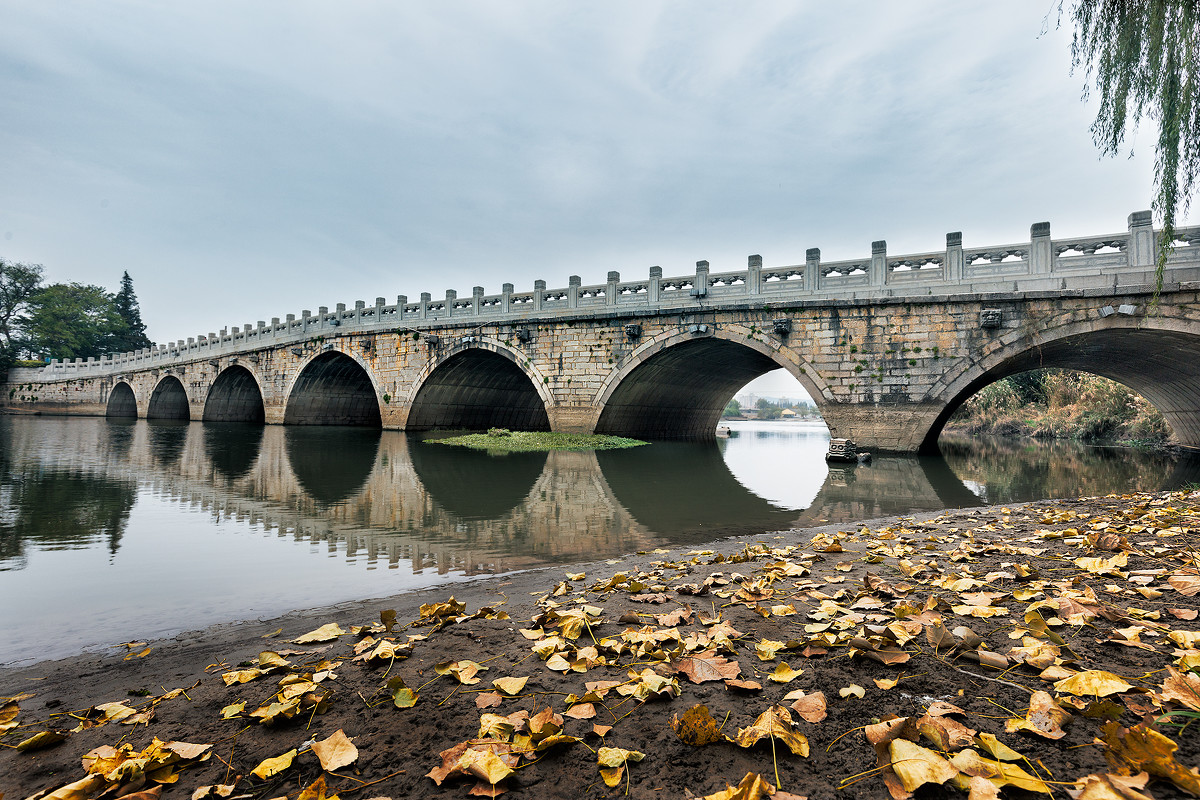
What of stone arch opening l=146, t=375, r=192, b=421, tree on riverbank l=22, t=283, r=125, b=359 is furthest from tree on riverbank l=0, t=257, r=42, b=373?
stone arch opening l=146, t=375, r=192, b=421

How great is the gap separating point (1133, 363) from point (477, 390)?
2236 centimetres

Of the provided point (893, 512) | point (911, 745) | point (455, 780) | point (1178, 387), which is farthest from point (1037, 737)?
point (1178, 387)

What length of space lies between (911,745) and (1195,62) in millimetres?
9382

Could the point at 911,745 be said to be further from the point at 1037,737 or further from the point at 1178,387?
the point at 1178,387

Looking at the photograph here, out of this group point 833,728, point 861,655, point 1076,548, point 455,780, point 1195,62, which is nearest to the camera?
point 455,780

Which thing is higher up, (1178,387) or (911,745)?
(1178,387)

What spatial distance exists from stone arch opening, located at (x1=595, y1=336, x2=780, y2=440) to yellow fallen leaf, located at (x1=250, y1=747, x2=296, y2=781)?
16217 mm

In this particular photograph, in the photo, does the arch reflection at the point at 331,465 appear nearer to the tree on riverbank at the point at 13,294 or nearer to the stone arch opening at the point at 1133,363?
the stone arch opening at the point at 1133,363

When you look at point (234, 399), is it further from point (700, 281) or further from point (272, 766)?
point (272, 766)

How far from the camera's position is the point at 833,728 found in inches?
68.1

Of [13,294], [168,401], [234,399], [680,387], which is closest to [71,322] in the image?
[13,294]

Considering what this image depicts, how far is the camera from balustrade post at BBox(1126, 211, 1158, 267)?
12.0m

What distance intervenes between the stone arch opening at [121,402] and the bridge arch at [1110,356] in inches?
1890

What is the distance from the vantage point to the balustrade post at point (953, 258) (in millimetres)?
13789
